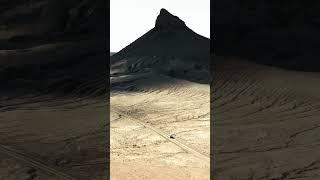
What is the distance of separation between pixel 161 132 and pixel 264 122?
185 centimetres

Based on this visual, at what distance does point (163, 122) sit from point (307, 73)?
350cm

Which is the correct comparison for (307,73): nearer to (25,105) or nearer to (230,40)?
(230,40)

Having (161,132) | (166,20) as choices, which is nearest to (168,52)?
(166,20)

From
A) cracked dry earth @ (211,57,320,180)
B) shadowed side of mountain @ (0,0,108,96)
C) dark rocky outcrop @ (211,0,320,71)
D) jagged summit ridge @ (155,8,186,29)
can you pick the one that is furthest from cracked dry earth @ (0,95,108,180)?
jagged summit ridge @ (155,8,186,29)

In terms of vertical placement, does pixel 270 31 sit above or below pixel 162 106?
above

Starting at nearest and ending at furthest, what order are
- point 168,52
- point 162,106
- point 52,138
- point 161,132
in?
point 52,138 → point 161,132 → point 162,106 → point 168,52

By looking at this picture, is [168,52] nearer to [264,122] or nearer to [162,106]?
[162,106]

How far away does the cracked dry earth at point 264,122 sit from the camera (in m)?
5.68

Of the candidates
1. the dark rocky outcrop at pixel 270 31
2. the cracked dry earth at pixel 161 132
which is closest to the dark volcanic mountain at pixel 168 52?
the cracked dry earth at pixel 161 132

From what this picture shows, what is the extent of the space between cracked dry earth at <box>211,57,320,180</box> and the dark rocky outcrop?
532mm

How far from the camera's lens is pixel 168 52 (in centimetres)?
2097

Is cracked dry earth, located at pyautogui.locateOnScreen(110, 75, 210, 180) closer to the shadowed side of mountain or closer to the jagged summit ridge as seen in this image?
the shadowed side of mountain

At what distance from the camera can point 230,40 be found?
455 inches

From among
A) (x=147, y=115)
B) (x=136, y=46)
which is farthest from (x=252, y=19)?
(x=136, y=46)
